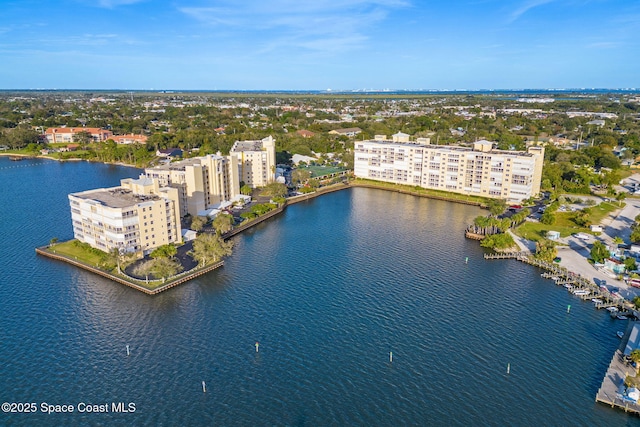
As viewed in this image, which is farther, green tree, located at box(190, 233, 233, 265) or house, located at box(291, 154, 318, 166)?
house, located at box(291, 154, 318, 166)

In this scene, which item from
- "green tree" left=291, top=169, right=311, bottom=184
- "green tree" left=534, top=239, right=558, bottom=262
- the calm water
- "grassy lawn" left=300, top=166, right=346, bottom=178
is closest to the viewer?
the calm water

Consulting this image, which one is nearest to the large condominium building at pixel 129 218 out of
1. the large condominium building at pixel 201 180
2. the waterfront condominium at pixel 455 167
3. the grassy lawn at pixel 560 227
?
the large condominium building at pixel 201 180

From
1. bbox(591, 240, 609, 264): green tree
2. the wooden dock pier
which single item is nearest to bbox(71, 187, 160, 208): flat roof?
the wooden dock pier

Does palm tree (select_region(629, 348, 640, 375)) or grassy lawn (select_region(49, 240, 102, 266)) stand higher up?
Answer: grassy lawn (select_region(49, 240, 102, 266))

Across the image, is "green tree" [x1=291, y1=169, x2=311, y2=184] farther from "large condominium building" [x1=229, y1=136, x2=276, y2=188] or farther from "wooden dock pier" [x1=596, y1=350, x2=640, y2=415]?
"wooden dock pier" [x1=596, y1=350, x2=640, y2=415]

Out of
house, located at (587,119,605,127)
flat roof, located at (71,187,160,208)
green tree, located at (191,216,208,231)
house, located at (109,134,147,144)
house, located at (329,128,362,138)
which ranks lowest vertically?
green tree, located at (191,216,208,231)

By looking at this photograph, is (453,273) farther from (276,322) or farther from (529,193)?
(529,193)

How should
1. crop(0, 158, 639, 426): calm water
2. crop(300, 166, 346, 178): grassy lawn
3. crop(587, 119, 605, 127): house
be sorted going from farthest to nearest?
crop(587, 119, 605, 127): house, crop(300, 166, 346, 178): grassy lawn, crop(0, 158, 639, 426): calm water
